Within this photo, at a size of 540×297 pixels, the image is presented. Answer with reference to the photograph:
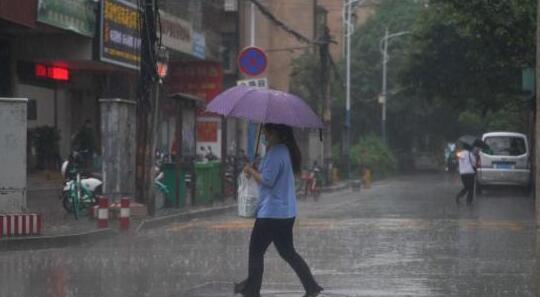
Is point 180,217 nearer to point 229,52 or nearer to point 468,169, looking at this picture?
point 468,169

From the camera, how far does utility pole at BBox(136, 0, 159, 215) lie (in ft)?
67.6

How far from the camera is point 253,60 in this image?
23219 mm

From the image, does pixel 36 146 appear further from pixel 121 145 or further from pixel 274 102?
pixel 274 102

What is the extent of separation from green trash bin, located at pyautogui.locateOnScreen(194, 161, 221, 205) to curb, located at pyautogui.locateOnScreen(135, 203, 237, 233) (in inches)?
25.6

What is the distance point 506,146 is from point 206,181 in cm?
1168

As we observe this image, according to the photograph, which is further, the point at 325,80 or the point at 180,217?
the point at 325,80

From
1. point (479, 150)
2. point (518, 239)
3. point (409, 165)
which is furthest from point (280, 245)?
point (409, 165)

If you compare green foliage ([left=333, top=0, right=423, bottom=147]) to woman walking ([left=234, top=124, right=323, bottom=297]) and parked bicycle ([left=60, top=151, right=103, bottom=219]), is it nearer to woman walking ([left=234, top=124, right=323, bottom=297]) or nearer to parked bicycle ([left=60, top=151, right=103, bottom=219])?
parked bicycle ([left=60, top=151, right=103, bottom=219])

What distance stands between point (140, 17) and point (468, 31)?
10.6m

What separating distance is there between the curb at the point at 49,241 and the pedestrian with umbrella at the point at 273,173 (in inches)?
255

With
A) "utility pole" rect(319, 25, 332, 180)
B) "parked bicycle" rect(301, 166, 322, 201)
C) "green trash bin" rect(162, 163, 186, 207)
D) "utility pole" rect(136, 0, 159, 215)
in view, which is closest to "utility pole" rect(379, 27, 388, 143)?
"utility pole" rect(319, 25, 332, 180)

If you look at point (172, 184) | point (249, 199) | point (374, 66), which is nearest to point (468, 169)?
point (172, 184)

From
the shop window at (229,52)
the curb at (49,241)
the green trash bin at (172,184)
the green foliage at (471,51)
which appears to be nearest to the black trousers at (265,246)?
the curb at (49,241)

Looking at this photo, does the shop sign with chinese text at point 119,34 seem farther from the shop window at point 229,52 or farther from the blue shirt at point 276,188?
the shop window at point 229,52
